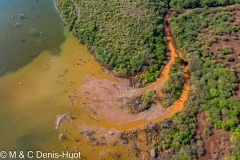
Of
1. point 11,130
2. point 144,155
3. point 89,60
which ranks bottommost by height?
point 144,155

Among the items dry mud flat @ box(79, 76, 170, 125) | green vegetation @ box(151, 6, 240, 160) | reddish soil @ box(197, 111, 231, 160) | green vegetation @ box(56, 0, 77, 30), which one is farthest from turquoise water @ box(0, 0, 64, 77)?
reddish soil @ box(197, 111, 231, 160)

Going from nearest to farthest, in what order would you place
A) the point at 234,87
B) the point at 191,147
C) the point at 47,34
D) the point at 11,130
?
the point at 191,147 → the point at 11,130 → the point at 234,87 → the point at 47,34

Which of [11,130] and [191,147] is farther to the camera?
[11,130]

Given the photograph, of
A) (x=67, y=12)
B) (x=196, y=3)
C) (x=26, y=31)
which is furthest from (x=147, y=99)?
(x=26, y=31)

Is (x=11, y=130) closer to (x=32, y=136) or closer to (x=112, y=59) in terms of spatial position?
(x=32, y=136)

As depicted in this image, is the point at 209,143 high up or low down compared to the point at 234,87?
down

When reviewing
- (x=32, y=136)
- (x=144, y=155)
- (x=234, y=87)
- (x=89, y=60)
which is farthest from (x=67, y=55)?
(x=234, y=87)

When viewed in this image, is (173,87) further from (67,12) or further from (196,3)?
(67,12)
